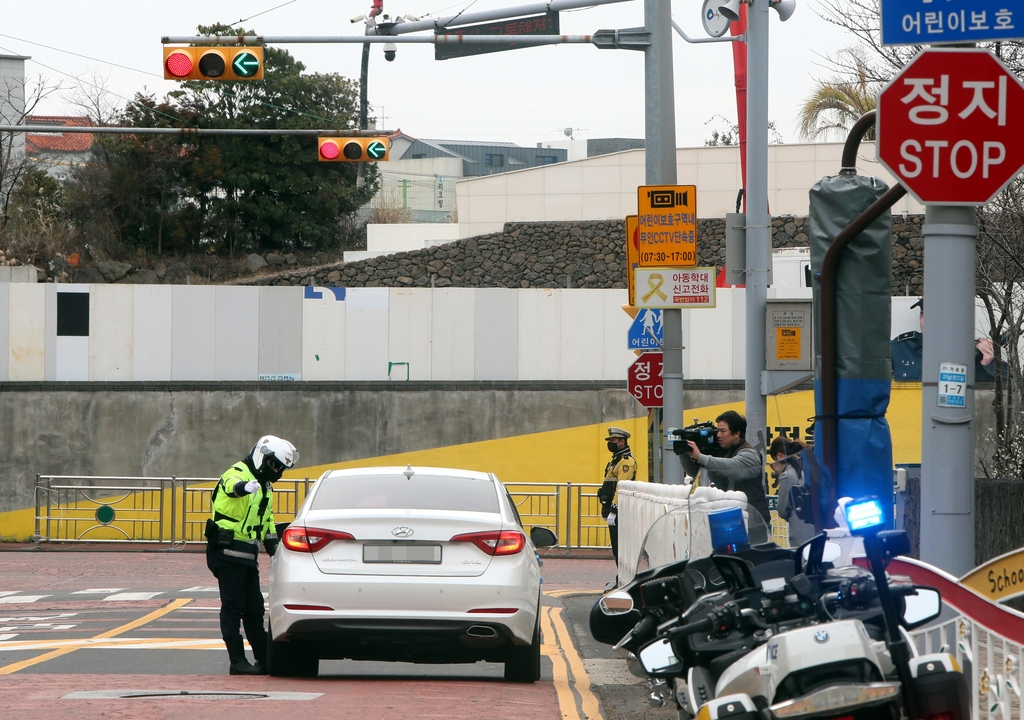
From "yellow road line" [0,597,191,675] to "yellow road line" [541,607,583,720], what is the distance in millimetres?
3750

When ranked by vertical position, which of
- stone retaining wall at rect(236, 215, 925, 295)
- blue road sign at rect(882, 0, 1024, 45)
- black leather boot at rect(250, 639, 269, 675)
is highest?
stone retaining wall at rect(236, 215, 925, 295)

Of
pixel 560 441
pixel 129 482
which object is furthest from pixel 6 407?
pixel 560 441

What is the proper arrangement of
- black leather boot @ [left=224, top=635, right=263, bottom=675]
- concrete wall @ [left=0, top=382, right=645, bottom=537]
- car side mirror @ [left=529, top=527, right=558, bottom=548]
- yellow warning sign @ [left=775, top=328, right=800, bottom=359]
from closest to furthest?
1. black leather boot @ [left=224, top=635, right=263, bottom=675]
2. car side mirror @ [left=529, top=527, right=558, bottom=548]
3. yellow warning sign @ [left=775, top=328, right=800, bottom=359]
4. concrete wall @ [left=0, top=382, right=645, bottom=537]

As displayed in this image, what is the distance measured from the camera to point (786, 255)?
30266mm

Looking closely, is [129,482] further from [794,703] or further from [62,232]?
[794,703]

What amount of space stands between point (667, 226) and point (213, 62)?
553 cm

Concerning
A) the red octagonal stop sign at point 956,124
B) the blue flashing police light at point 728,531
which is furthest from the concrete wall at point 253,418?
the blue flashing police light at point 728,531

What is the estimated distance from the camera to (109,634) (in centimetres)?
1238

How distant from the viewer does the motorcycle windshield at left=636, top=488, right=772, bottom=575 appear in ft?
17.2

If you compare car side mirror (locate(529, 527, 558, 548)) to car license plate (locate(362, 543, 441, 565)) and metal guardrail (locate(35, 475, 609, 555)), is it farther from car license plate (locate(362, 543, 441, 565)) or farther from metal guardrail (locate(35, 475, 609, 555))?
metal guardrail (locate(35, 475, 609, 555))

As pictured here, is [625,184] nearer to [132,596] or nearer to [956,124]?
[132,596]

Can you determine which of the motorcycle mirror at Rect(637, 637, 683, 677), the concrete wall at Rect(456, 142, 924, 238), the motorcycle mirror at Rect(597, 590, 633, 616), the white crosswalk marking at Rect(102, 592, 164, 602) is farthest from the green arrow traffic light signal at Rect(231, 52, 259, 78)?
the concrete wall at Rect(456, 142, 924, 238)

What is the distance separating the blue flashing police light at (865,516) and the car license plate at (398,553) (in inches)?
193

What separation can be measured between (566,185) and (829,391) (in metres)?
30.2
